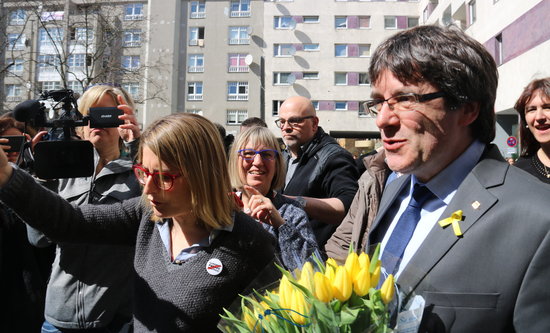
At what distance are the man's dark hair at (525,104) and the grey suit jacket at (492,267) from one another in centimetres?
210

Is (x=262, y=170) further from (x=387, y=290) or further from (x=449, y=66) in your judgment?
(x=387, y=290)

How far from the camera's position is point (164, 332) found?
190 cm

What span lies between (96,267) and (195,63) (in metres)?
38.6

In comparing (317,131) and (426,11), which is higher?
(426,11)

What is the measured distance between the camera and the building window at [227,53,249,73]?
38250 millimetres

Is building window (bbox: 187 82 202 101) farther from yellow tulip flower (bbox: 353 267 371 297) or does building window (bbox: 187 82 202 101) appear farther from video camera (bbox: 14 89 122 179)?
yellow tulip flower (bbox: 353 267 371 297)

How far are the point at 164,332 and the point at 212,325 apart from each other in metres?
0.20

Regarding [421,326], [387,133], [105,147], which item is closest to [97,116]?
[105,147]

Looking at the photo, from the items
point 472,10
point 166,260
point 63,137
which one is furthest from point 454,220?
point 472,10

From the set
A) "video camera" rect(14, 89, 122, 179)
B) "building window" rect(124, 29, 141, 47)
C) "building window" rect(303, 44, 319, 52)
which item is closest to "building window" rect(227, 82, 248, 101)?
"building window" rect(303, 44, 319, 52)

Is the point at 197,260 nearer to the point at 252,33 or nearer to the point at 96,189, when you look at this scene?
the point at 96,189

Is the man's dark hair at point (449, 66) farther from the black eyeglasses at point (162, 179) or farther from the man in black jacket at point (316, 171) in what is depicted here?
the man in black jacket at point (316, 171)

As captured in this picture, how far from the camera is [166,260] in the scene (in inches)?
79.5

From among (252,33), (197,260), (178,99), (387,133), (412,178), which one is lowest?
(197,260)
